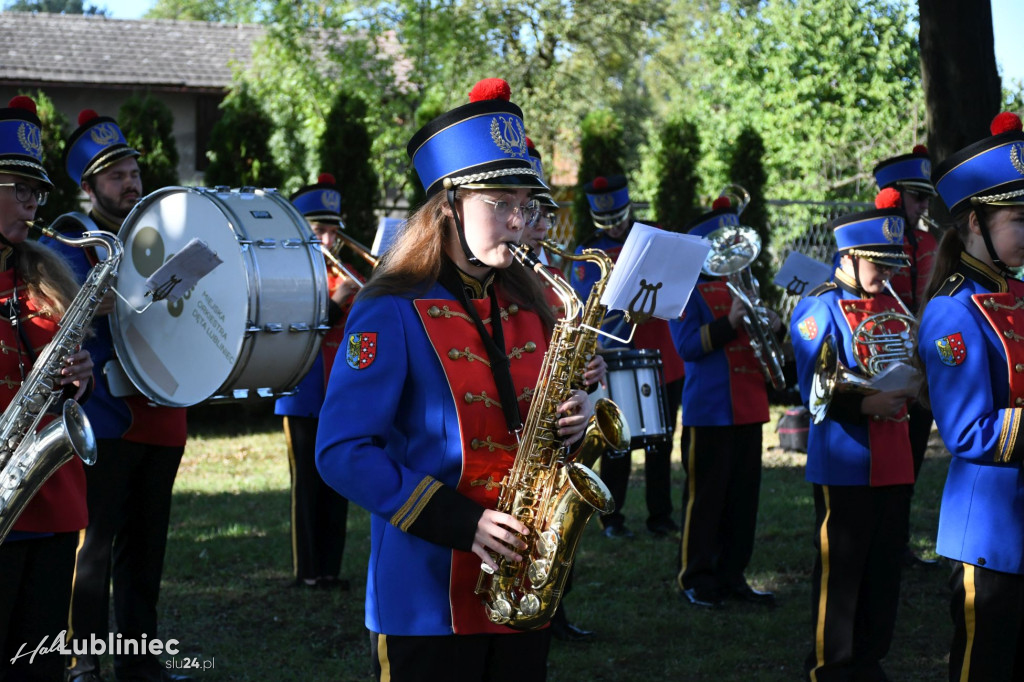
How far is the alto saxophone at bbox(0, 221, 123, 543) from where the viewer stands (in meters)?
3.57

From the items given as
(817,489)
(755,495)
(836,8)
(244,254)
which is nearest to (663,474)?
(755,495)

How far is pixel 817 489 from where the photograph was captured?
16.8ft

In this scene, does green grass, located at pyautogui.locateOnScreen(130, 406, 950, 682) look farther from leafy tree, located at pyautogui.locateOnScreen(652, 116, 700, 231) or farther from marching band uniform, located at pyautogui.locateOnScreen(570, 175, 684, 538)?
leafy tree, located at pyautogui.locateOnScreen(652, 116, 700, 231)

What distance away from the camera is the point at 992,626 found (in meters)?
3.44

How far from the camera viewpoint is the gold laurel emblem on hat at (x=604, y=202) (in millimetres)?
8281

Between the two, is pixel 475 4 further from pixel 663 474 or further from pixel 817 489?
pixel 817 489

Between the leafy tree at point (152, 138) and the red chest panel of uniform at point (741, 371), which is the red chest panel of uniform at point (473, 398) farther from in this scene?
the leafy tree at point (152, 138)

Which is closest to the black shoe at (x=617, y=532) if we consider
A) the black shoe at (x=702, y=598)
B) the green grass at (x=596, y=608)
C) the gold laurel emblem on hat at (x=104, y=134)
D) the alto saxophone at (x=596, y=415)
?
the green grass at (x=596, y=608)

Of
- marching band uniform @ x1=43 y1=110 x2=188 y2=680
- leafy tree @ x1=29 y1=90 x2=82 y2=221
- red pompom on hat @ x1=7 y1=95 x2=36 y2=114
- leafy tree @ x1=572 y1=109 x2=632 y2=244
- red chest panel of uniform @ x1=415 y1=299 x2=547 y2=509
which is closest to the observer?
red chest panel of uniform @ x1=415 y1=299 x2=547 y2=509

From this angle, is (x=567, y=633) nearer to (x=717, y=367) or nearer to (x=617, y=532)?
(x=717, y=367)

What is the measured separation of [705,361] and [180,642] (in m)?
3.39

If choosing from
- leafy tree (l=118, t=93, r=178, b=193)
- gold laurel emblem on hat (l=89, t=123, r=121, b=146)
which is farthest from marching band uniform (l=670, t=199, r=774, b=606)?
leafy tree (l=118, t=93, r=178, b=193)

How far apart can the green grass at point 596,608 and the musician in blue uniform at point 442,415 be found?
267 cm

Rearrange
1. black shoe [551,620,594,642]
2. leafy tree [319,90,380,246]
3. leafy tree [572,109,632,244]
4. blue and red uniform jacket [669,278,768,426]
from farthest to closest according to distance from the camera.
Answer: leafy tree [572,109,632,244] → leafy tree [319,90,380,246] → blue and red uniform jacket [669,278,768,426] → black shoe [551,620,594,642]
